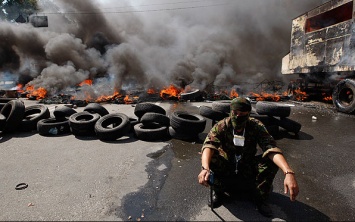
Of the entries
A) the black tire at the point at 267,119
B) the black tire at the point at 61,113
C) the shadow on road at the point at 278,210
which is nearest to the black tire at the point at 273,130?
the black tire at the point at 267,119

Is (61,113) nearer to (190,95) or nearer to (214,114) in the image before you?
(214,114)

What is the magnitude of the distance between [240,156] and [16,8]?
55.0 metres

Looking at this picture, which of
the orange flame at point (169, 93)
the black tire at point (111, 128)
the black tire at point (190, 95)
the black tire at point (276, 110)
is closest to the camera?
the black tire at point (111, 128)

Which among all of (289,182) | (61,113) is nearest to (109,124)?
(61,113)

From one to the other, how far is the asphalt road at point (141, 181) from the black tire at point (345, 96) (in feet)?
12.0

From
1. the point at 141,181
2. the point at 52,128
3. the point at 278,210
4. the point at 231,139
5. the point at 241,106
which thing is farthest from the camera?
the point at 52,128

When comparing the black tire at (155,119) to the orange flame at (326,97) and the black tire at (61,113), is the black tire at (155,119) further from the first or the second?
the orange flame at (326,97)

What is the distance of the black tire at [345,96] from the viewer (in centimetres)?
905

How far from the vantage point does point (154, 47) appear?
23.4 m

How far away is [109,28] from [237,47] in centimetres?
1504

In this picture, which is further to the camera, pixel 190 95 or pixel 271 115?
pixel 190 95

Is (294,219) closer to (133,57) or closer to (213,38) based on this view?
(133,57)

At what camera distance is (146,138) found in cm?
612

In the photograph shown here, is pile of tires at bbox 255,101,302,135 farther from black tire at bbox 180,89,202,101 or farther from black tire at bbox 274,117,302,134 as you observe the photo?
black tire at bbox 180,89,202,101
